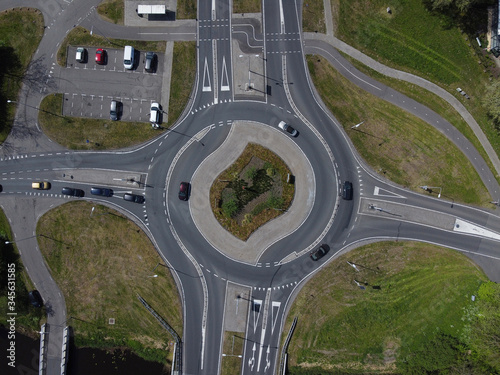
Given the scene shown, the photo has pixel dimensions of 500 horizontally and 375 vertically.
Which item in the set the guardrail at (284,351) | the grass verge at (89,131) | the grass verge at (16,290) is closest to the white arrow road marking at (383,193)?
the guardrail at (284,351)

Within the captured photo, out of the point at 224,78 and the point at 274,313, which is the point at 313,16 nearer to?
the point at 224,78

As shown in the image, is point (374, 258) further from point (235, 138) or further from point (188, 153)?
point (188, 153)

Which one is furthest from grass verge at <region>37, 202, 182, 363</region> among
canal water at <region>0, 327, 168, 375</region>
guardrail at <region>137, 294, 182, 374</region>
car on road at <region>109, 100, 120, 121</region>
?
car on road at <region>109, 100, 120, 121</region>

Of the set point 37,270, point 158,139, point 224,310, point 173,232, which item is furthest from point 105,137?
point 224,310

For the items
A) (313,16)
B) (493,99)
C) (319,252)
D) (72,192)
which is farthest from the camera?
(313,16)

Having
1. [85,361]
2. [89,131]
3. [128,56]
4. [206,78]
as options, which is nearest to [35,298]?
[85,361]

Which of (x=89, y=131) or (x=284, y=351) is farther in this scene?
(x=89, y=131)
